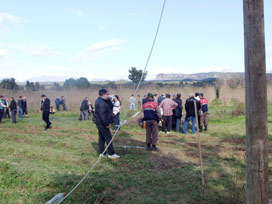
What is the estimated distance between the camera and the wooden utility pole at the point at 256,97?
3.41m

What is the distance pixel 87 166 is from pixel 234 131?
8.72 m

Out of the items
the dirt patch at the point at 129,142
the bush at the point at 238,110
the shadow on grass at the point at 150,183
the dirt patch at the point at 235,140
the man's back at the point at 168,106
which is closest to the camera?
the shadow on grass at the point at 150,183

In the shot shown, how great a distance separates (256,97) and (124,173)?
13.1 feet

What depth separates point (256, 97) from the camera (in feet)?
11.3

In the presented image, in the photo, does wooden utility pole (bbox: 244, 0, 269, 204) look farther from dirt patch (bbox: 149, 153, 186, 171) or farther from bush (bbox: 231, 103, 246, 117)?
bush (bbox: 231, 103, 246, 117)

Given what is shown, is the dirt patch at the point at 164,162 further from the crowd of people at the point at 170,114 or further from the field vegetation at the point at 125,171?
the crowd of people at the point at 170,114

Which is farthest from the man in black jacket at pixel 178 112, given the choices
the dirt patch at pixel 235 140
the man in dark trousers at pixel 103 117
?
the man in dark trousers at pixel 103 117

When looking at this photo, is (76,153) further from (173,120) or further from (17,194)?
(173,120)

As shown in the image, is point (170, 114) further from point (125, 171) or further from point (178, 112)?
point (125, 171)

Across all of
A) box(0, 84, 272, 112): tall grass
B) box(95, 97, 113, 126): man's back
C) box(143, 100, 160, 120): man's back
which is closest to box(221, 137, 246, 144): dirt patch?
box(143, 100, 160, 120): man's back

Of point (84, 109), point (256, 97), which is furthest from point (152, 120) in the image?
point (84, 109)

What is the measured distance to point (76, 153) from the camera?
8.80 m

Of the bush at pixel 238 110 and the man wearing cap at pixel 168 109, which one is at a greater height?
the man wearing cap at pixel 168 109

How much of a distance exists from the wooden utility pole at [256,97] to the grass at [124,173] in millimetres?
1529
